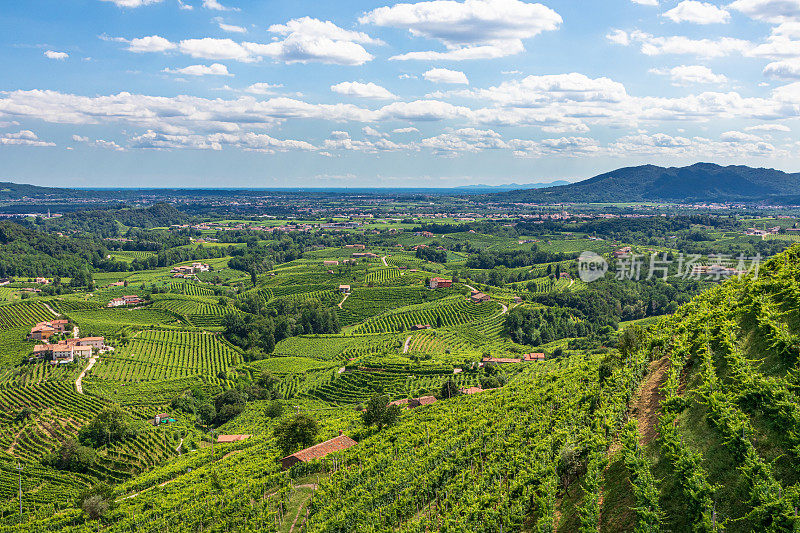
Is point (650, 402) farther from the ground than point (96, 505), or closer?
farther from the ground

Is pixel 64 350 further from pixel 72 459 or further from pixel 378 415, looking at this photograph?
pixel 378 415

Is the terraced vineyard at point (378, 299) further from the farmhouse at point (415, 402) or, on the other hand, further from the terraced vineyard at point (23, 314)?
the terraced vineyard at point (23, 314)

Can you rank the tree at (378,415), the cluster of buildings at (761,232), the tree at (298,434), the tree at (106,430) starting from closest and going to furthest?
the tree at (298,434)
the tree at (378,415)
the tree at (106,430)
the cluster of buildings at (761,232)

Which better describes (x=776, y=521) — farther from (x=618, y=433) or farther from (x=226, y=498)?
(x=226, y=498)

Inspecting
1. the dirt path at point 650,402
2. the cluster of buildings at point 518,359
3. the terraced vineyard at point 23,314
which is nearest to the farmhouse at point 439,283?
the cluster of buildings at point 518,359

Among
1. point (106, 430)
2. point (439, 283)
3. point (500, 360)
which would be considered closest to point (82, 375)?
point (106, 430)

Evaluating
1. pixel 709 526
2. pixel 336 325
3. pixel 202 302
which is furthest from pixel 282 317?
pixel 709 526

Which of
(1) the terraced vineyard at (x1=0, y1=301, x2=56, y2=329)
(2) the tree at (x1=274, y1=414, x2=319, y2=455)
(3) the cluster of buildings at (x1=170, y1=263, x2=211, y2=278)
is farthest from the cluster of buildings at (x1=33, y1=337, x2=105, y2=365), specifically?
(3) the cluster of buildings at (x1=170, y1=263, x2=211, y2=278)

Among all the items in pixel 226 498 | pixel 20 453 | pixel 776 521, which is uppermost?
pixel 776 521
